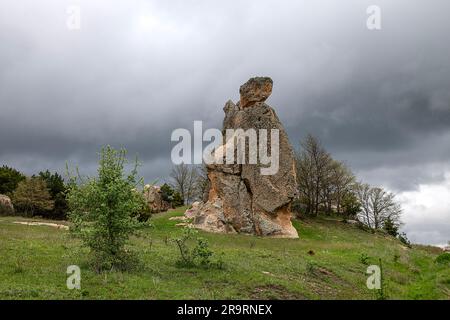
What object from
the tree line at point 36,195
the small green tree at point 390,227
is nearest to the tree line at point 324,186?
the small green tree at point 390,227

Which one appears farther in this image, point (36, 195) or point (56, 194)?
point (56, 194)

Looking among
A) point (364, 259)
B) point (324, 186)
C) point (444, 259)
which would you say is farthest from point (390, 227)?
point (364, 259)

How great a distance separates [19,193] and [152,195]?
21.7m

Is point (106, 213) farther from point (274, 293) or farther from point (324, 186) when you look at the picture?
point (324, 186)

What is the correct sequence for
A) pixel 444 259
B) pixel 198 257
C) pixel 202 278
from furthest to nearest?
pixel 444 259, pixel 198 257, pixel 202 278

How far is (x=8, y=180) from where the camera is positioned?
82312mm

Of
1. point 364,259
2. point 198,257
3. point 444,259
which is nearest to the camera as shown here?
A: point 198,257

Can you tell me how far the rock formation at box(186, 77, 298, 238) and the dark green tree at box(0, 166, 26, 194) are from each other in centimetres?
4295

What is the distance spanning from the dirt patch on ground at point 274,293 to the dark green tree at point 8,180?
70195 millimetres

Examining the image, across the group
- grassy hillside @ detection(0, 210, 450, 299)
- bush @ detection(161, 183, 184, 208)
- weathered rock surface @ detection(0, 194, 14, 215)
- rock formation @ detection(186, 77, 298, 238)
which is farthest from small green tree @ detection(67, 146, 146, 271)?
bush @ detection(161, 183, 184, 208)

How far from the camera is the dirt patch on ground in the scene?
1797 centimetres

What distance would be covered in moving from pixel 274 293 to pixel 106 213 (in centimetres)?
767
